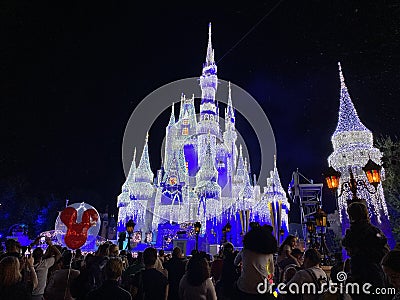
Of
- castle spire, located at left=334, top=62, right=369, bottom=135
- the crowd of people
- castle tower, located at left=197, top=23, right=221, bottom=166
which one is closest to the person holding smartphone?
the crowd of people

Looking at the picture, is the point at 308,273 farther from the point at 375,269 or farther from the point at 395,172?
the point at 395,172

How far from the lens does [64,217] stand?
743 centimetres

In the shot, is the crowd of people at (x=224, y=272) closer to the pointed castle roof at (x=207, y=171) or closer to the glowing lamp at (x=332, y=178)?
the glowing lamp at (x=332, y=178)

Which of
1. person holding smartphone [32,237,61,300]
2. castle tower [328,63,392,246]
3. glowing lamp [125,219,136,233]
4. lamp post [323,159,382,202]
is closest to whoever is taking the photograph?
person holding smartphone [32,237,61,300]

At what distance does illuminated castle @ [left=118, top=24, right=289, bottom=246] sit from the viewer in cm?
4488

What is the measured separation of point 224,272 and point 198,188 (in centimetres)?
3979

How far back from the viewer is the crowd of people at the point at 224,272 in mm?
3484

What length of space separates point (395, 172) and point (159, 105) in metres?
49.5

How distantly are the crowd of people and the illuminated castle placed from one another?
109ft

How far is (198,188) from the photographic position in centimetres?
4516

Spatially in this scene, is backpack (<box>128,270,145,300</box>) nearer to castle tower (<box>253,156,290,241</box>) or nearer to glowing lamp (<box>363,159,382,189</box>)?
glowing lamp (<box>363,159,382,189</box>)

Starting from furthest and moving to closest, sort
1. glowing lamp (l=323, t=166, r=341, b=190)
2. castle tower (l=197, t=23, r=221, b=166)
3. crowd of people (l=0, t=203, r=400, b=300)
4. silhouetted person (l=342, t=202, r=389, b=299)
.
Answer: castle tower (l=197, t=23, r=221, b=166) < glowing lamp (l=323, t=166, r=341, b=190) < crowd of people (l=0, t=203, r=400, b=300) < silhouetted person (l=342, t=202, r=389, b=299)

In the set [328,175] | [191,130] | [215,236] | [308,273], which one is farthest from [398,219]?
[191,130]

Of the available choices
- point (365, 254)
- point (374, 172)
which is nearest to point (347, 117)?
point (374, 172)
